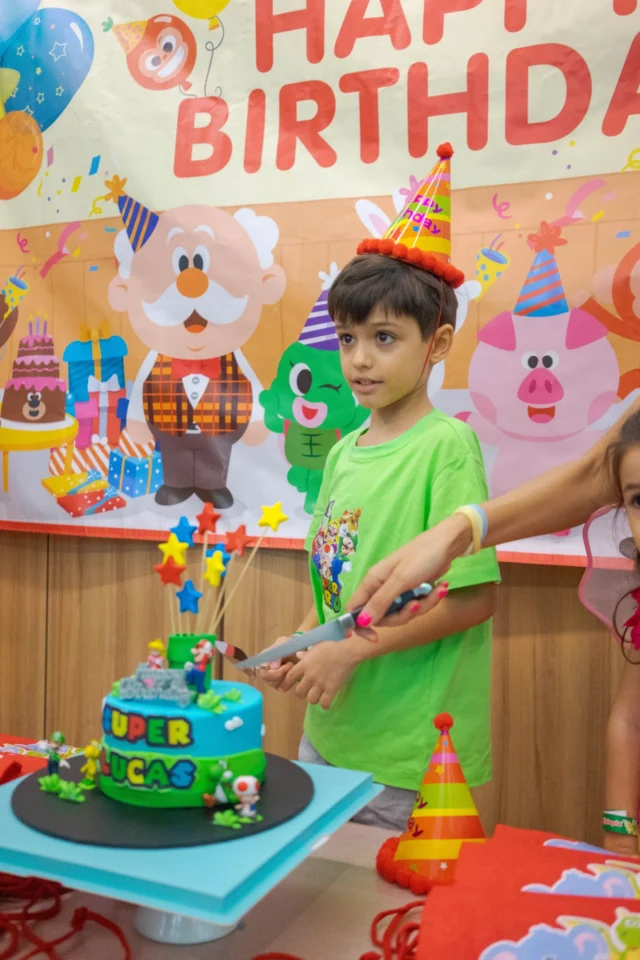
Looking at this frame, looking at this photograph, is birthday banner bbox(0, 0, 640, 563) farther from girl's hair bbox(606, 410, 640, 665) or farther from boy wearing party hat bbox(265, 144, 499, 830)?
girl's hair bbox(606, 410, 640, 665)

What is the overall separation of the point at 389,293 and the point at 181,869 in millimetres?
746

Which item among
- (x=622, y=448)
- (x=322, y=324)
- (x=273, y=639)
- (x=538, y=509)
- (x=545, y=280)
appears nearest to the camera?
(x=622, y=448)

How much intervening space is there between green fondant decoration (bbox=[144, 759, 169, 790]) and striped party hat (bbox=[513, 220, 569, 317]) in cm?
106

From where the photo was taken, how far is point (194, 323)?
69.3 inches

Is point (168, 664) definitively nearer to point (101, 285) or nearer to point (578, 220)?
point (578, 220)

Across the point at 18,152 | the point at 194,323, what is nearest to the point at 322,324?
the point at 194,323

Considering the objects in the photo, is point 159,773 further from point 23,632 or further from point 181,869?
point 23,632

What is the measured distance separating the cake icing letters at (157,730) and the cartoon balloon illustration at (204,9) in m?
1.51

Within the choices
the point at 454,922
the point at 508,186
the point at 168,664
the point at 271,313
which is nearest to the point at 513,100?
the point at 508,186

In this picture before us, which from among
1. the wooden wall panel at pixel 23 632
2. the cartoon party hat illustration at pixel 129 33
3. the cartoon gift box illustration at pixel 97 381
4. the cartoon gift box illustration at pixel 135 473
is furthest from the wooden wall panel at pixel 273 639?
the cartoon party hat illustration at pixel 129 33

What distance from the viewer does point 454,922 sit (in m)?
0.55

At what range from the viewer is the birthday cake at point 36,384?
6.29 feet

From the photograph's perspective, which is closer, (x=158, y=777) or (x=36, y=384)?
(x=158, y=777)

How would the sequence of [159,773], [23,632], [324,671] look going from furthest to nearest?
Answer: [23,632] → [324,671] → [159,773]
